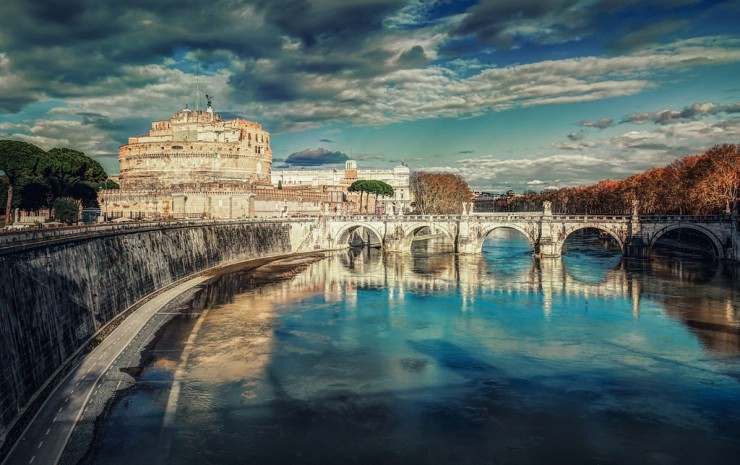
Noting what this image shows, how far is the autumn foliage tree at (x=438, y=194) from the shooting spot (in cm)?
11525

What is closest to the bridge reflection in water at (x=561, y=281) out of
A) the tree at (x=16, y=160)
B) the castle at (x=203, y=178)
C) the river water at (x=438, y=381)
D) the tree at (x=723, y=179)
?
the river water at (x=438, y=381)

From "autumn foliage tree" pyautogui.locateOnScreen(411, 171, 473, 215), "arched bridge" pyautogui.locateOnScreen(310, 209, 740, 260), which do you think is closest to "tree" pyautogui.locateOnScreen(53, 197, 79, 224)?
"arched bridge" pyautogui.locateOnScreen(310, 209, 740, 260)

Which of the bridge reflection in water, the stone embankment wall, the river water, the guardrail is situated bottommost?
the river water

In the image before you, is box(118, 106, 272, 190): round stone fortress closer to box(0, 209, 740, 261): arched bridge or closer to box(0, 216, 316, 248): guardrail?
box(0, 209, 740, 261): arched bridge

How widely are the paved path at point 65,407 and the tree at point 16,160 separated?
102 ft

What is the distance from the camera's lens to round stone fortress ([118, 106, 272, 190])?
91.8 meters

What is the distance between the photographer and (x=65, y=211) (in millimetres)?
53375

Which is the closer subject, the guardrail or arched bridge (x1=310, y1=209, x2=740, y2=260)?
the guardrail

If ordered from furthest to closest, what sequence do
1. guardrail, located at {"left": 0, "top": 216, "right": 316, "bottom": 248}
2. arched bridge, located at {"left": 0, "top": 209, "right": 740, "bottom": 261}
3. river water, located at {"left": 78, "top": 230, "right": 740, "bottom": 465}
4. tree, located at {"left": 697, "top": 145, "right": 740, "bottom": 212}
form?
tree, located at {"left": 697, "top": 145, "right": 740, "bottom": 212}
arched bridge, located at {"left": 0, "top": 209, "right": 740, "bottom": 261}
guardrail, located at {"left": 0, "top": 216, "right": 316, "bottom": 248}
river water, located at {"left": 78, "top": 230, "right": 740, "bottom": 465}

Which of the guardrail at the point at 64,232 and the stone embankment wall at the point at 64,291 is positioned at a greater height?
the guardrail at the point at 64,232

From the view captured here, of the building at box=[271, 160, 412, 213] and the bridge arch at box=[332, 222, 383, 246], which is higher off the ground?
the building at box=[271, 160, 412, 213]

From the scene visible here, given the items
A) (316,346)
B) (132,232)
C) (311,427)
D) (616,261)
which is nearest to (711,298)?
(616,261)

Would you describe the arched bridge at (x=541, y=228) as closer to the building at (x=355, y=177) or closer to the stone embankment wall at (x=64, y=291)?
the stone embankment wall at (x=64, y=291)

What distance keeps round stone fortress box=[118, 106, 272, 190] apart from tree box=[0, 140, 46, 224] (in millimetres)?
32688
